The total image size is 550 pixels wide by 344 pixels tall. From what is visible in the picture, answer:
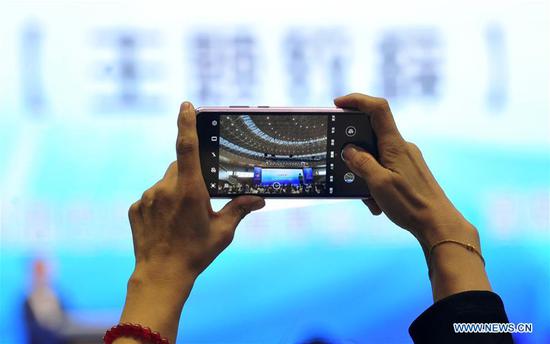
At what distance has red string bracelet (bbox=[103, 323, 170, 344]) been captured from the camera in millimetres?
461

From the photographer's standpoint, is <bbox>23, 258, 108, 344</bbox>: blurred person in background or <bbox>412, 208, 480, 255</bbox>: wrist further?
<bbox>23, 258, 108, 344</bbox>: blurred person in background

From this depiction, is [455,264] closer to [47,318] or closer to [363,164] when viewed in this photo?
[363,164]

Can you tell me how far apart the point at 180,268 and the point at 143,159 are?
72 cm

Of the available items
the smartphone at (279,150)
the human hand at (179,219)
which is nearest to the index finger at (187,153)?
the human hand at (179,219)

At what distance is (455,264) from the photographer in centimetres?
50

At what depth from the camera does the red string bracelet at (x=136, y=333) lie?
1.51ft

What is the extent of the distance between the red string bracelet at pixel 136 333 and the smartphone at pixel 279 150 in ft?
0.70

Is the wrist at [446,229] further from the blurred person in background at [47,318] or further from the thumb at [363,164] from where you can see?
the blurred person in background at [47,318]

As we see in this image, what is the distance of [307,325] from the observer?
47.1 inches

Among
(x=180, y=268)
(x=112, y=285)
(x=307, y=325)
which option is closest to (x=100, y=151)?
(x=112, y=285)

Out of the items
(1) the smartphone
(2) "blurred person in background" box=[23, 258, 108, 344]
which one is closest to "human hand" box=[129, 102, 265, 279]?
(1) the smartphone

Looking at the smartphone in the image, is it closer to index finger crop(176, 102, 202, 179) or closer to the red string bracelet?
index finger crop(176, 102, 202, 179)

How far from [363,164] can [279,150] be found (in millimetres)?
118

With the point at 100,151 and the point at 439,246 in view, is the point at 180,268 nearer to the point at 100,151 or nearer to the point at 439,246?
the point at 439,246
